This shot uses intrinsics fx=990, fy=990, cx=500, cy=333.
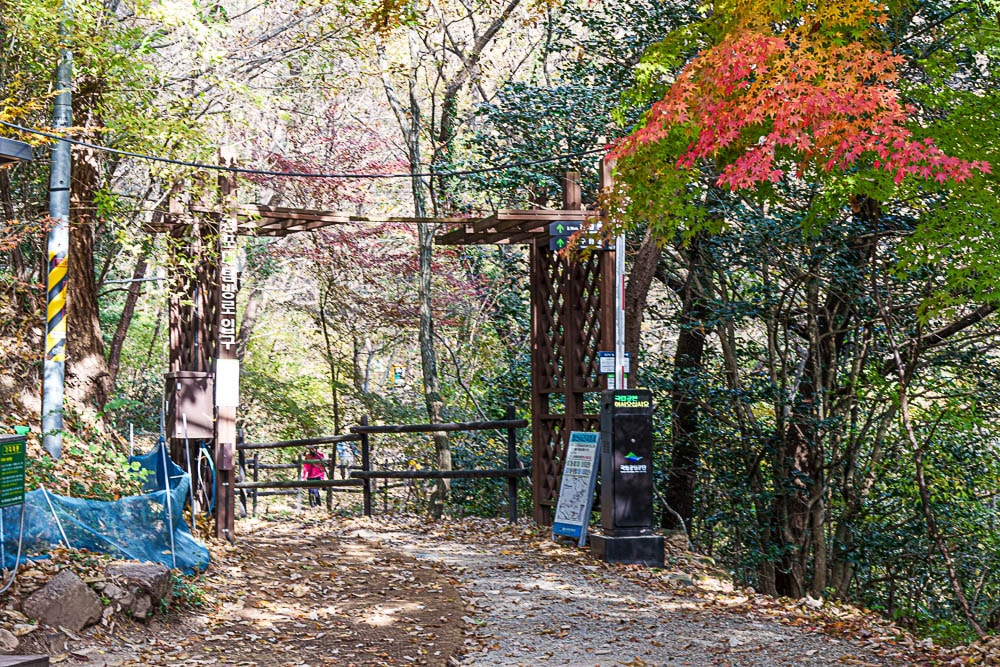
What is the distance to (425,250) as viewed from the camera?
16.2m

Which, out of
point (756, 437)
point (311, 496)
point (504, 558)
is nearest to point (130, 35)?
point (504, 558)

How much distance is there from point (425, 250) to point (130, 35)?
21.8 feet

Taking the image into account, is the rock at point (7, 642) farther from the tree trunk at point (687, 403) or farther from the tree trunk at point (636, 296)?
the tree trunk at point (687, 403)

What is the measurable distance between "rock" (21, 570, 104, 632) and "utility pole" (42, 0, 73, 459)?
358 centimetres

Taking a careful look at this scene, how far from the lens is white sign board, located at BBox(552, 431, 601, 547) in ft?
33.9

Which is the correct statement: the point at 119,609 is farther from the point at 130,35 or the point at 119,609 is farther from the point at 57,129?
the point at 130,35

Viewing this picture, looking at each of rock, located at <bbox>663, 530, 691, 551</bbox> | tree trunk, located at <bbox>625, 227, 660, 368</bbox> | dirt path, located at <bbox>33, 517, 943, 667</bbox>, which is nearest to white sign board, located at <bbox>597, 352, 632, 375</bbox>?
tree trunk, located at <bbox>625, 227, 660, 368</bbox>

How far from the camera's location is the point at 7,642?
18.9ft

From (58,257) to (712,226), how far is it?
6.45m

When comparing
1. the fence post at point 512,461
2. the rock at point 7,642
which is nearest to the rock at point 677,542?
the fence post at point 512,461

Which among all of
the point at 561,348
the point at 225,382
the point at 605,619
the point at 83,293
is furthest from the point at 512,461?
the point at 83,293

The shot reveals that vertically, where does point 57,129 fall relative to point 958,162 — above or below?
above

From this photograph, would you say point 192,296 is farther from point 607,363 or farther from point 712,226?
point 712,226

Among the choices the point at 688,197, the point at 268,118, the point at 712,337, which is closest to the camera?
the point at 688,197
